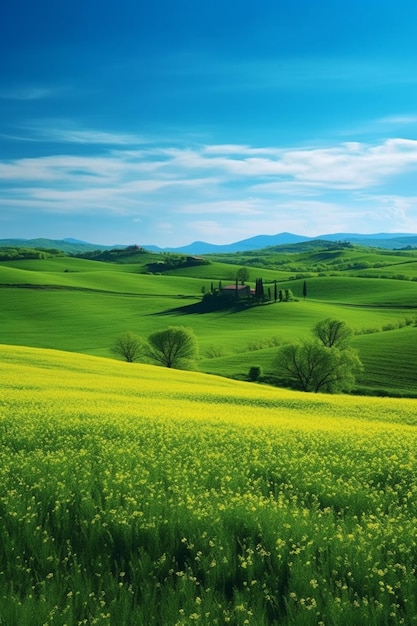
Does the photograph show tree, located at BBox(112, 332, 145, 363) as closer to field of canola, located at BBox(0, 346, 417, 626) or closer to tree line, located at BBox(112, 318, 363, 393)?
tree line, located at BBox(112, 318, 363, 393)

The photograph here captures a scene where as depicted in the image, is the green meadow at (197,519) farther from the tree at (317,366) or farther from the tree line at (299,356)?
the tree line at (299,356)

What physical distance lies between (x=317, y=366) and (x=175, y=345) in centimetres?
2348

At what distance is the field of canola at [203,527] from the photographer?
603cm

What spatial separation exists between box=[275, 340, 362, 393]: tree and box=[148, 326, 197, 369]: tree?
649 inches

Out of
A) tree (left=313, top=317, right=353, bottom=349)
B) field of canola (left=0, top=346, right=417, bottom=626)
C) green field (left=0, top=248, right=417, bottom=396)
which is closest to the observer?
field of canola (left=0, top=346, right=417, bottom=626)

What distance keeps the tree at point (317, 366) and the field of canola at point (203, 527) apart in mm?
49730

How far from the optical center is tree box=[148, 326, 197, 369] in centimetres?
7919

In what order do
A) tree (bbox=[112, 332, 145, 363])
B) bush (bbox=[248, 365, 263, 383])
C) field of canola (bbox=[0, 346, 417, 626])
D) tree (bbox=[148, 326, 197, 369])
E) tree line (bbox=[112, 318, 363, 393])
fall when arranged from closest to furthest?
field of canola (bbox=[0, 346, 417, 626]) < tree line (bbox=[112, 318, 363, 393]) < bush (bbox=[248, 365, 263, 383]) < tree (bbox=[148, 326, 197, 369]) < tree (bbox=[112, 332, 145, 363])

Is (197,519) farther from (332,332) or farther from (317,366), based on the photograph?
(332,332)

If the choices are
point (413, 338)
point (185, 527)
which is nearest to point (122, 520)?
point (185, 527)

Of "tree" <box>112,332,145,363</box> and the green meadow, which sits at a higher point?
the green meadow

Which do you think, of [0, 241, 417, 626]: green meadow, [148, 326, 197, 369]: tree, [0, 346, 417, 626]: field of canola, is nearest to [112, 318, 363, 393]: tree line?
[148, 326, 197, 369]: tree

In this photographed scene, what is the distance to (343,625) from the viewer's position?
565 centimetres

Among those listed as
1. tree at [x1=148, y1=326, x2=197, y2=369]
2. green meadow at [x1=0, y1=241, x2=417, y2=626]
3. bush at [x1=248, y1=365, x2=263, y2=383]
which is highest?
green meadow at [x1=0, y1=241, x2=417, y2=626]
